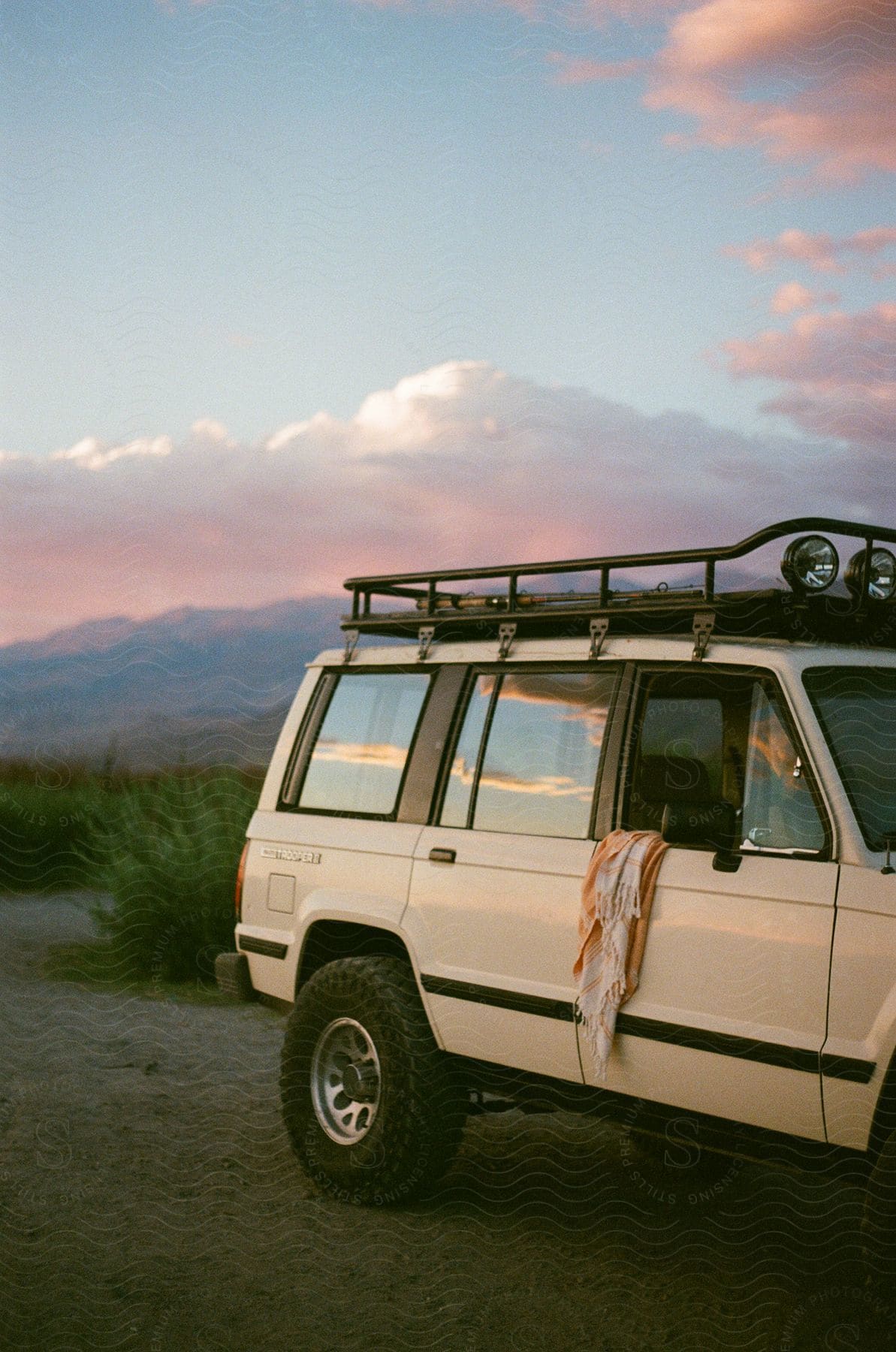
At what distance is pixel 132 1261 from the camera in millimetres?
4863

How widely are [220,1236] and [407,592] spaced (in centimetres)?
286

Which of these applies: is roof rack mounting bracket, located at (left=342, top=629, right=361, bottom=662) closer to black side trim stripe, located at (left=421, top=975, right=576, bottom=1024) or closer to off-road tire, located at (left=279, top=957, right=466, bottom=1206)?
off-road tire, located at (left=279, top=957, right=466, bottom=1206)

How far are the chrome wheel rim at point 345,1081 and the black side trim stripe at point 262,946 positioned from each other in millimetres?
448

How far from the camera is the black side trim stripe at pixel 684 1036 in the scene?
4082 mm

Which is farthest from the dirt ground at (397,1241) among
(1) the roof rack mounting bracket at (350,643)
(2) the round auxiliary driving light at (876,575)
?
(1) the roof rack mounting bracket at (350,643)

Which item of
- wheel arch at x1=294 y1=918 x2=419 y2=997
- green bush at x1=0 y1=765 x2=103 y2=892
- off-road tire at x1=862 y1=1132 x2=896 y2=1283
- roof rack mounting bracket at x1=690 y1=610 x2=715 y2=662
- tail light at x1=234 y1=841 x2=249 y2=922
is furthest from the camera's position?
green bush at x1=0 y1=765 x2=103 y2=892

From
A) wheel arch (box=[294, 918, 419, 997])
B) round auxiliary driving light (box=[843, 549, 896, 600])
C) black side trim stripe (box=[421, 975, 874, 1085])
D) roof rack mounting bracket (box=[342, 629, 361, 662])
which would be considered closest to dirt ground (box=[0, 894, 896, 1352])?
black side trim stripe (box=[421, 975, 874, 1085])

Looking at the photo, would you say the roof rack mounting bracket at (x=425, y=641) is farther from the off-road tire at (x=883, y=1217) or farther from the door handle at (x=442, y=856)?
the off-road tire at (x=883, y=1217)

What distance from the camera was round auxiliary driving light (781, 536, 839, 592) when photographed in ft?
15.6

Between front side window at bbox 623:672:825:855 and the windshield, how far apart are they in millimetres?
119

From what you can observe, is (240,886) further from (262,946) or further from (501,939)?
(501,939)

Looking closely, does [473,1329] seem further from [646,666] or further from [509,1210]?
[646,666]

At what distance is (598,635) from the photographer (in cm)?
529

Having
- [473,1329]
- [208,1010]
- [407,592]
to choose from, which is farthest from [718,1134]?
[208,1010]
